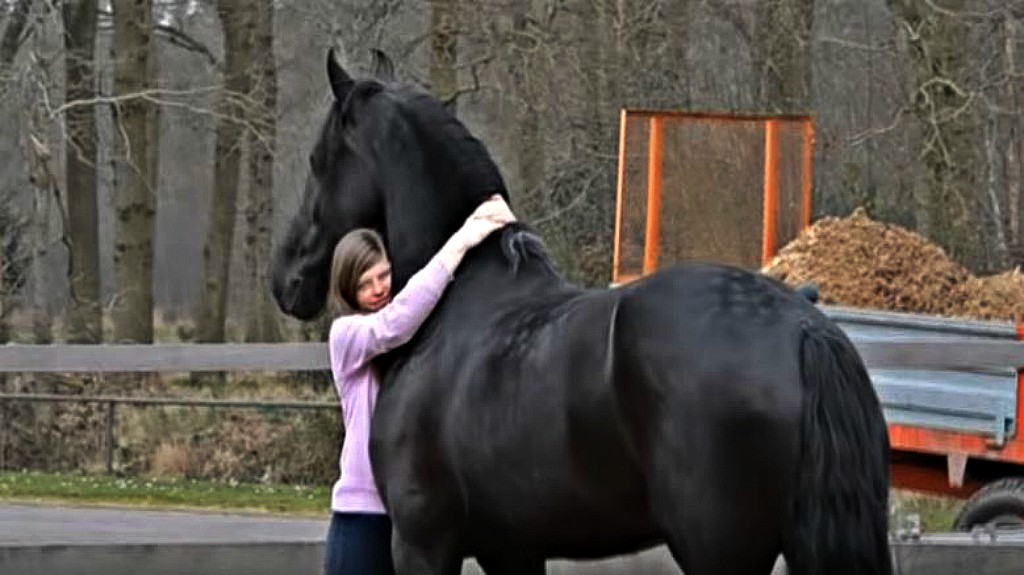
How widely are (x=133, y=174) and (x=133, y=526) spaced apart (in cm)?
880

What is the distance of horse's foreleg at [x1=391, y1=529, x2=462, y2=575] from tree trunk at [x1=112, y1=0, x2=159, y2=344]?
16.9m

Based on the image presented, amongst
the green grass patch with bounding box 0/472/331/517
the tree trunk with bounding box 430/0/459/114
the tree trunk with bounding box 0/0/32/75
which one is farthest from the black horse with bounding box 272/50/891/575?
the tree trunk with bounding box 0/0/32/75

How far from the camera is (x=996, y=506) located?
10375mm

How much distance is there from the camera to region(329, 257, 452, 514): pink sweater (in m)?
5.27

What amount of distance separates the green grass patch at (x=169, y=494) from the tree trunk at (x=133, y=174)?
15.5 ft

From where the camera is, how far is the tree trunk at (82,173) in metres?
23.0

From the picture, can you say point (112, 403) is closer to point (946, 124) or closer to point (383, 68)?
point (946, 124)

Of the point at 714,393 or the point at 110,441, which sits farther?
the point at 110,441

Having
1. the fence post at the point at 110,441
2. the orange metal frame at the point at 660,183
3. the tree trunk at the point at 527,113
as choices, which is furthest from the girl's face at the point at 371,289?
the tree trunk at the point at 527,113

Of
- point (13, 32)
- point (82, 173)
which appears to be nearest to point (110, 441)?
point (82, 173)

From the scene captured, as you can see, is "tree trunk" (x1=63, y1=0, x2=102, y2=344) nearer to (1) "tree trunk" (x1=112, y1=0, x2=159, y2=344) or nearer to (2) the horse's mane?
(1) "tree trunk" (x1=112, y1=0, x2=159, y2=344)

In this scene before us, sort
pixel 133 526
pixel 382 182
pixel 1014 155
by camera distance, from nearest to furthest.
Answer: pixel 382 182 → pixel 133 526 → pixel 1014 155

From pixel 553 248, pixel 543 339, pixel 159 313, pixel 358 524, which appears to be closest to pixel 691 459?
pixel 543 339

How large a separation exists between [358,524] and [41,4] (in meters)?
17.7
